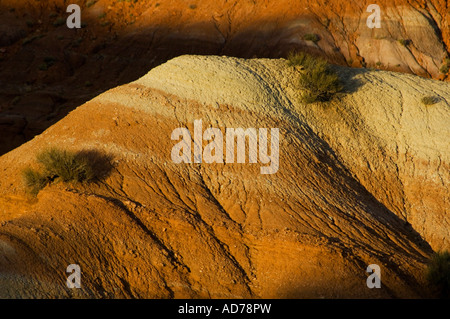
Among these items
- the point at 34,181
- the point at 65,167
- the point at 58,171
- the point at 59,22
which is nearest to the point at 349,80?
the point at 65,167

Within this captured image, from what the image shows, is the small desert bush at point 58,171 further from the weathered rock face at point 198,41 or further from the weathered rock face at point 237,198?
the weathered rock face at point 198,41

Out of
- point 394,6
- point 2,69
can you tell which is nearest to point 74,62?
point 2,69

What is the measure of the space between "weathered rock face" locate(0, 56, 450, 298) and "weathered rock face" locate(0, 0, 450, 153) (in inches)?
624

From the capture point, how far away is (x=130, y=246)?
35.2 feet

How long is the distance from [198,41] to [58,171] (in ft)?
76.6

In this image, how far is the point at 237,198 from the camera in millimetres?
12297

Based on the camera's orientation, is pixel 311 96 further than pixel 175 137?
Yes

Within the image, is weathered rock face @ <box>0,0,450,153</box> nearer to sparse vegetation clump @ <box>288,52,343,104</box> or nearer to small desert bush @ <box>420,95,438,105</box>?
small desert bush @ <box>420,95,438,105</box>

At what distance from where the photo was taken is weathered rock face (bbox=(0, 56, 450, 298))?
1042 cm

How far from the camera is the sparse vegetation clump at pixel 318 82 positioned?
617 inches

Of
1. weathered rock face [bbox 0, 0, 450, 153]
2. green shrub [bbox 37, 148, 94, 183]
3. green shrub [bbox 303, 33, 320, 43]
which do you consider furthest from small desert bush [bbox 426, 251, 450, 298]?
green shrub [bbox 303, 33, 320, 43]

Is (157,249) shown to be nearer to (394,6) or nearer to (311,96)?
(311,96)

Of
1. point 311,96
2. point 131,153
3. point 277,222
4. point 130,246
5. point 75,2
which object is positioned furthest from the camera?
point 75,2
